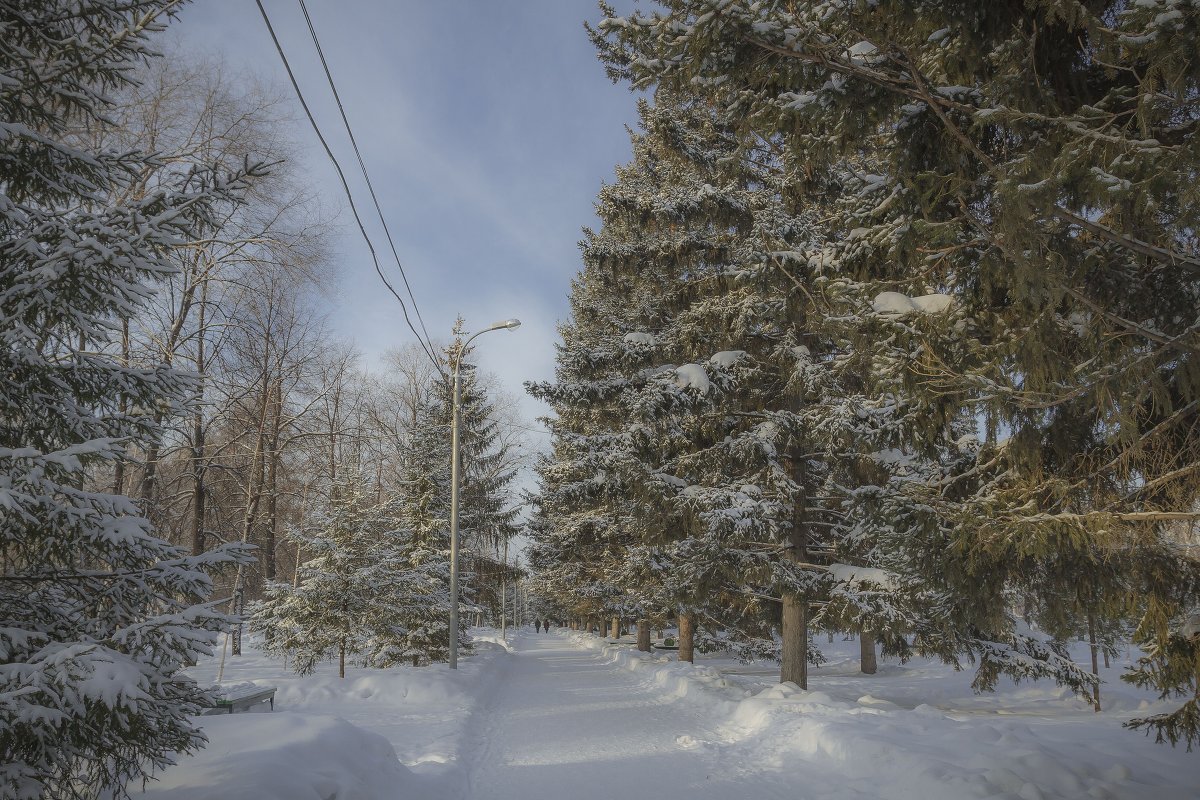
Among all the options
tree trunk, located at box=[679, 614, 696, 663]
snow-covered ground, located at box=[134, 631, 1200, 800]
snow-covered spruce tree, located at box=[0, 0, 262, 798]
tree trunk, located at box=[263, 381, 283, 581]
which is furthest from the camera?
tree trunk, located at box=[263, 381, 283, 581]

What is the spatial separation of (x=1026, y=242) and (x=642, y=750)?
7034 mm

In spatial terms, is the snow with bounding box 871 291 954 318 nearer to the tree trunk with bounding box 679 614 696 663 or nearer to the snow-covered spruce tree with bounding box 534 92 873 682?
the snow-covered spruce tree with bounding box 534 92 873 682

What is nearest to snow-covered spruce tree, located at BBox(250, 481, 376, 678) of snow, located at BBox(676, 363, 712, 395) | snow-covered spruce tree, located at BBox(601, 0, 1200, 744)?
snow, located at BBox(676, 363, 712, 395)

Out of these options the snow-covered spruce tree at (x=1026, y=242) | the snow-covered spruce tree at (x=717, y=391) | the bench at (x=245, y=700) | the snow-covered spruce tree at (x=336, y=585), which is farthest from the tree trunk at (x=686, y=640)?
the snow-covered spruce tree at (x=1026, y=242)

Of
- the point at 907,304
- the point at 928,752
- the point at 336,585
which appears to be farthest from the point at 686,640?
the point at 907,304

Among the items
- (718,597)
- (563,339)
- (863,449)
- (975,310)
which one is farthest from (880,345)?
(563,339)

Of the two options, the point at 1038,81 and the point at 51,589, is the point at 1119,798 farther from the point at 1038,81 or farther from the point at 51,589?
the point at 51,589

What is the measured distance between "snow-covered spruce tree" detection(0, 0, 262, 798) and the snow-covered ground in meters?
1.29

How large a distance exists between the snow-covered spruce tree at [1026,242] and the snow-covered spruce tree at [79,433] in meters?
3.64

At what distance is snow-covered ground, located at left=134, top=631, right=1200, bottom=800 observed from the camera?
5.12 m

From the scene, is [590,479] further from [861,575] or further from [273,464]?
[273,464]

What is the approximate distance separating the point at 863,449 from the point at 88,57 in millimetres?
8056

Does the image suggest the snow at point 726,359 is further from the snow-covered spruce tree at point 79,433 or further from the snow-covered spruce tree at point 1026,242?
the snow-covered spruce tree at point 79,433

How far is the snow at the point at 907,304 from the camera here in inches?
204
